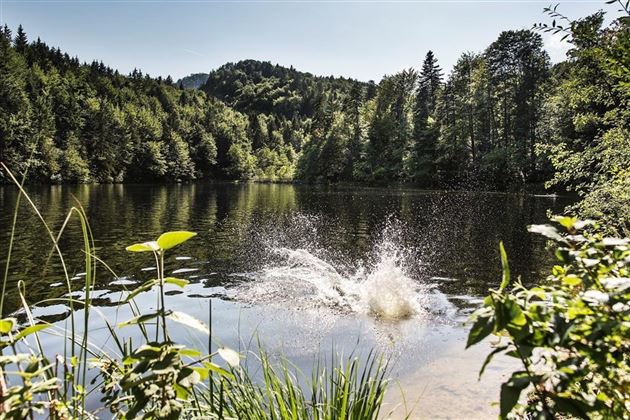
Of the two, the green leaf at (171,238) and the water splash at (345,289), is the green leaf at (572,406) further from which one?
the water splash at (345,289)

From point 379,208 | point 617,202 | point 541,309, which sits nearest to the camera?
point 541,309

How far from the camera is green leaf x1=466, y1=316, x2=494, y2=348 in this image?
109 centimetres

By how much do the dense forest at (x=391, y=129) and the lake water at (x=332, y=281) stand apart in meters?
4.38

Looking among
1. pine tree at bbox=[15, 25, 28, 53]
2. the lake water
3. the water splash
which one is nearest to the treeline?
pine tree at bbox=[15, 25, 28, 53]

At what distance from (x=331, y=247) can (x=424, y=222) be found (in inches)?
396

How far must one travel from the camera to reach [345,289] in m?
11.9

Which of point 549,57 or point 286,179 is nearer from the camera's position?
point 549,57

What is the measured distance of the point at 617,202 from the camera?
8.82m

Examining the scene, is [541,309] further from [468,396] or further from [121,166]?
[121,166]

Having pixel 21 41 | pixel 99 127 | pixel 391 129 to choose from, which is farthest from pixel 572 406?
pixel 21 41

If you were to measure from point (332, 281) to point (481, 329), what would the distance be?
12.0 m

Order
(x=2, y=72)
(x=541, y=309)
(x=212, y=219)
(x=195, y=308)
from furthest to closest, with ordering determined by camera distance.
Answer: (x=2, y=72) → (x=212, y=219) → (x=195, y=308) → (x=541, y=309)

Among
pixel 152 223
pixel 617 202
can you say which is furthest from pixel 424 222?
pixel 617 202

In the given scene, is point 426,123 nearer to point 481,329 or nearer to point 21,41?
point 481,329
